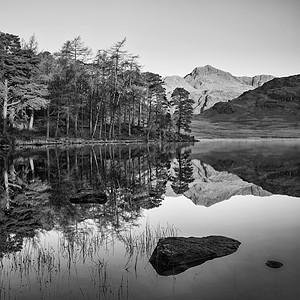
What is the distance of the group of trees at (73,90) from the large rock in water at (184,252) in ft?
142

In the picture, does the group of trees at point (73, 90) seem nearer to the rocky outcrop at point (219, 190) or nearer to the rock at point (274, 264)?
the rocky outcrop at point (219, 190)

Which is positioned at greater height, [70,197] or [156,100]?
[156,100]

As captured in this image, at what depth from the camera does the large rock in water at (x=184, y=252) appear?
752 centimetres

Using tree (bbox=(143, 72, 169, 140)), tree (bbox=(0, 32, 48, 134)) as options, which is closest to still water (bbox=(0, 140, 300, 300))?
tree (bbox=(0, 32, 48, 134))

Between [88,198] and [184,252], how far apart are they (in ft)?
24.5

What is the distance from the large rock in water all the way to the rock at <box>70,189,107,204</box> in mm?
6388

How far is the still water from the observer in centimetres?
653

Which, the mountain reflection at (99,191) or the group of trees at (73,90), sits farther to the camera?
the group of trees at (73,90)

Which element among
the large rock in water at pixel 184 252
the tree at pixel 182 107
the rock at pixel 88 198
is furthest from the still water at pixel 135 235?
the tree at pixel 182 107

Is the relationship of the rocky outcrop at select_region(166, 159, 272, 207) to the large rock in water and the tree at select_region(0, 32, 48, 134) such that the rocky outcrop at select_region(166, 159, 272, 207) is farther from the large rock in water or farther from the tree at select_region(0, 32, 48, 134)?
the tree at select_region(0, 32, 48, 134)

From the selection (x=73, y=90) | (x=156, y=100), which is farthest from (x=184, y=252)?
(x=156, y=100)

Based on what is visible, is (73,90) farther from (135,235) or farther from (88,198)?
(135,235)

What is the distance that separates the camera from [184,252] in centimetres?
789

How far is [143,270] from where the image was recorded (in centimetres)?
734
